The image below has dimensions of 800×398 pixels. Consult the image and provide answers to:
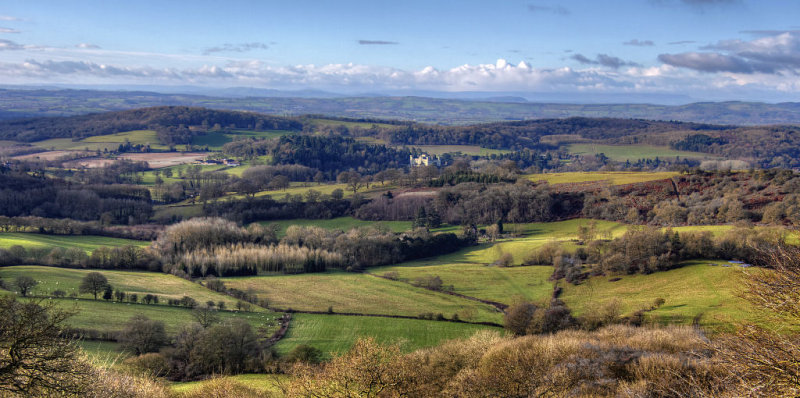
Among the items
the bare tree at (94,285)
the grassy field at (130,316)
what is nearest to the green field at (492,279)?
the grassy field at (130,316)

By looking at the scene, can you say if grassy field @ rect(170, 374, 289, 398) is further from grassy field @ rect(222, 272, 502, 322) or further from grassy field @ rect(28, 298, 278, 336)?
grassy field @ rect(222, 272, 502, 322)

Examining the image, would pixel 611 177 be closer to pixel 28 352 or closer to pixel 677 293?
pixel 677 293

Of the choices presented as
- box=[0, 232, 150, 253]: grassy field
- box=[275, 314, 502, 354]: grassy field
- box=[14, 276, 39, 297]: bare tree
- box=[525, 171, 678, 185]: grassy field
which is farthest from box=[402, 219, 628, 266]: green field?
box=[0, 232, 150, 253]: grassy field

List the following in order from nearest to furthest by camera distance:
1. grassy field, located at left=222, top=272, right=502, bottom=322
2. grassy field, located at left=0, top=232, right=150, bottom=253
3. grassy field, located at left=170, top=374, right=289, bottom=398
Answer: grassy field, located at left=170, top=374, right=289, bottom=398
grassy field, located at left=222, top=272, right=502, bottom=322
grassy field, located at left=0, top=232, right=150, bottom=253

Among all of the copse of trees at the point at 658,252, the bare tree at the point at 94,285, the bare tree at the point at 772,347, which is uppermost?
the bare tree at the point at 772,347

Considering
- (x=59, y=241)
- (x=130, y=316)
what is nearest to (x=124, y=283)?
(x=130, y=316)

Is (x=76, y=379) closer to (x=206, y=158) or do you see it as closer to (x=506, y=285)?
(x=506, y=285)

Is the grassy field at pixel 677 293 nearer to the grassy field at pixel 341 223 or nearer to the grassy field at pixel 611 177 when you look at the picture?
the grassy field at pixel 341 223
